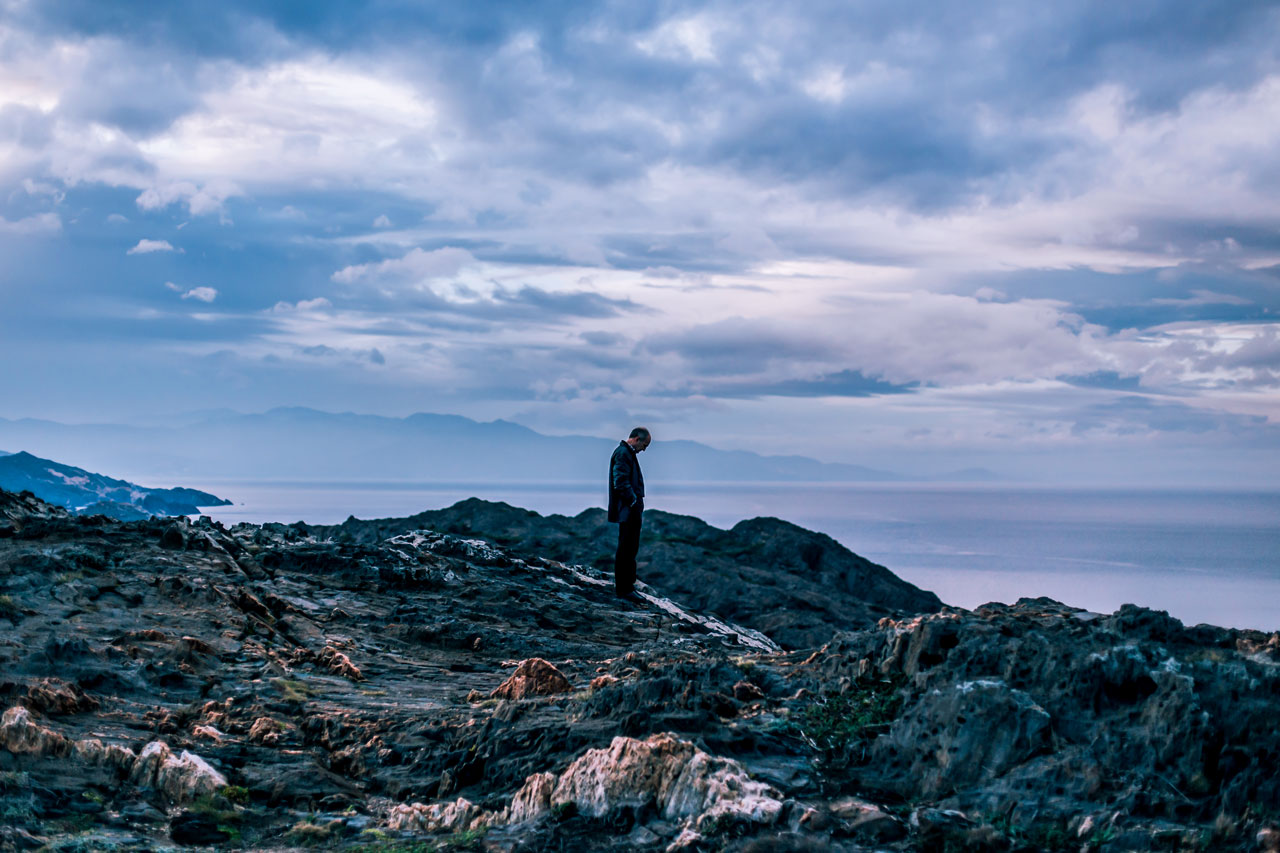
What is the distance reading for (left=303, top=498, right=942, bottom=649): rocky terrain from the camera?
65.2ft

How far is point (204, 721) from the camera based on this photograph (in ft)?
27.2

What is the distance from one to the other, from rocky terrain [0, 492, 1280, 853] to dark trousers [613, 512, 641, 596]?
7083 mm

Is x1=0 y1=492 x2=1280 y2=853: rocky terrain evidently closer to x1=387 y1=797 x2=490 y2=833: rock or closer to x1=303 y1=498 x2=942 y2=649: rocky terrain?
x1=387 y1=797 x2=490 y2=833: rock

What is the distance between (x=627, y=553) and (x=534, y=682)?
872 centimetres

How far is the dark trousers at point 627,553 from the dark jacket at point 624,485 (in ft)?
0.56

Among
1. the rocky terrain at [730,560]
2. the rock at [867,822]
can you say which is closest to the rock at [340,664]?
the rock at [867,822]

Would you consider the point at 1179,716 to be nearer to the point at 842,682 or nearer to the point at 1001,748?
the point at 1001,748

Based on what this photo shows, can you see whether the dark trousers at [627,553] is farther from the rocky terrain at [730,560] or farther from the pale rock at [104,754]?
the pale rock at [104,754]

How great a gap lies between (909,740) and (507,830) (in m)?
2.64

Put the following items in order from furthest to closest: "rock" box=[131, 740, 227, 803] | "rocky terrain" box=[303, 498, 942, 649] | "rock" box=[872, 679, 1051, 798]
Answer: "rocky terrain" box=[303, 498, 942, 649]
"rock" box=[131, 740, 227, 803]
"rock" box=[872, 679, 1051, 798]

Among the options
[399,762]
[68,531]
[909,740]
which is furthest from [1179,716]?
[68,531]

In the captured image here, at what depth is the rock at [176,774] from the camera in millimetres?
6648

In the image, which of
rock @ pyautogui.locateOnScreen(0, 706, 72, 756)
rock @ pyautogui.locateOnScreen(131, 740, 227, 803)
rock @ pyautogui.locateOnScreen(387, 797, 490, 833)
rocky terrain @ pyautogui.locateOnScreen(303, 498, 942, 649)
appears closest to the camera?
rock @ pyautogui.locateOnScreen(387, 797, 490, 833)

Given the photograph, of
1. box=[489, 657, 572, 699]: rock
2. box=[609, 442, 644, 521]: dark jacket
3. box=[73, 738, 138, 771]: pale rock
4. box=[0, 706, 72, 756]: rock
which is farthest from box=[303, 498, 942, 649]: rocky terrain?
box=[0, 706, 72, 756]: rock
